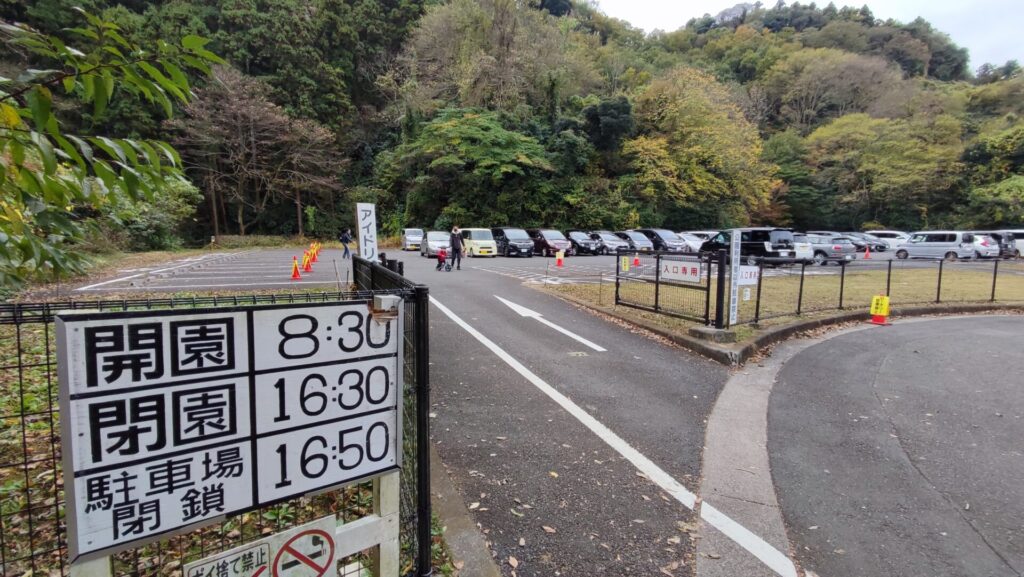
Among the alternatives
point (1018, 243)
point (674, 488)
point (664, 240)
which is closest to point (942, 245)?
point (1018, 243)

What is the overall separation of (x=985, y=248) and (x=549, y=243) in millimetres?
22687

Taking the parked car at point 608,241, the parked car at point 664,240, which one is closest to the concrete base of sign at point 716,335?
the parked car at point 608,241

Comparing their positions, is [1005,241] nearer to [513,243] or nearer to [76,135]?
[513,243]

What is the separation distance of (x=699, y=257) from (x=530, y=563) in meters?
6.72

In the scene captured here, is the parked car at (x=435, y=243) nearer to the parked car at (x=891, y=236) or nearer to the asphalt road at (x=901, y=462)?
the asphalt road at (x=901, y=462)

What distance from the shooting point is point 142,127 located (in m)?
32.0

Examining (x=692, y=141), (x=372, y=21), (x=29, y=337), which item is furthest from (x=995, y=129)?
(x=29, y=337)

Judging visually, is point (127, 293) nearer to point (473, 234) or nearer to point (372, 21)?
point (473, 234)

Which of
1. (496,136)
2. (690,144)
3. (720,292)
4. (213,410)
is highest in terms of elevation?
(690,144)

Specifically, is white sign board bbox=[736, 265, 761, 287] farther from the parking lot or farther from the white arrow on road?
the white arrow on road

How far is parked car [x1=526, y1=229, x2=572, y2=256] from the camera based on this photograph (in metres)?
25.9

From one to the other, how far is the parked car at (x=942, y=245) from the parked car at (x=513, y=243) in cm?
2139

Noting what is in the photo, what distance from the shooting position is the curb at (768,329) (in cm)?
688

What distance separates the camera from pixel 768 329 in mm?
8328
